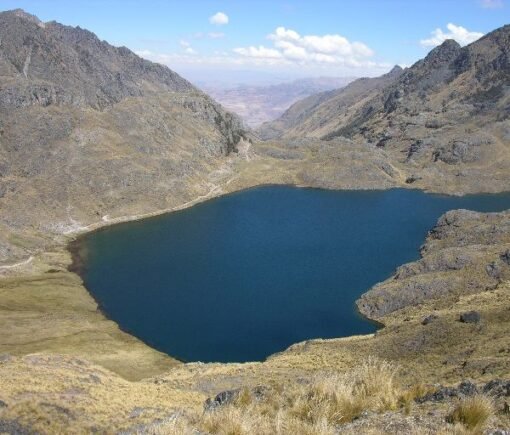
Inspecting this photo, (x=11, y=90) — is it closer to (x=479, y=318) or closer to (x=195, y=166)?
(x=195, y=166)

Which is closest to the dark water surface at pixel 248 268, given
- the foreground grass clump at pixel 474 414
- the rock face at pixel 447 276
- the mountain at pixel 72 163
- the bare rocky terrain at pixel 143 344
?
the rock face at pixel 447 276

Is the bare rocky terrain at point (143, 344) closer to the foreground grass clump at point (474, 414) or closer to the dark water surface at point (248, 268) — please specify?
the foreground grass clump at point (474, 414)

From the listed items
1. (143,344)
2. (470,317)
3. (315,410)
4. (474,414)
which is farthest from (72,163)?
(474,414)

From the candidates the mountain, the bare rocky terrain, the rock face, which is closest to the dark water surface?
the rock face

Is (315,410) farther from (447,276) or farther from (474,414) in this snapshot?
(447,276)

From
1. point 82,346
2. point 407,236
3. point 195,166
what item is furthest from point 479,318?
point 195,166
